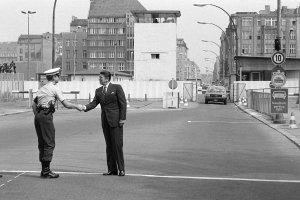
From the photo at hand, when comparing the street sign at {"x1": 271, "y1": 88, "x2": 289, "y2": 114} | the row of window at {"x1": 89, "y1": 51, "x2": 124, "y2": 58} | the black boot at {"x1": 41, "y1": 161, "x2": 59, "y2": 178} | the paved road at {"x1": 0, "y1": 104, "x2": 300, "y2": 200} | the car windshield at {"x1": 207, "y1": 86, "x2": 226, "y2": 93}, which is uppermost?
the row of window at {"x1": 89, "y1": 51, "x2": 124, "y2": 58}

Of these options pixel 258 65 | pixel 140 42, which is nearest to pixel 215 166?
pixel 258 65

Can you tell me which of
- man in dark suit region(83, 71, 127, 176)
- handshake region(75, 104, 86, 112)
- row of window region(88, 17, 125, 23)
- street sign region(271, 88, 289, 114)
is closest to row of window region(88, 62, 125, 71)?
row of window region(88, 17, 125, 23)

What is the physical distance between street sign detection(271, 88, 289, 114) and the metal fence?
97.7ft

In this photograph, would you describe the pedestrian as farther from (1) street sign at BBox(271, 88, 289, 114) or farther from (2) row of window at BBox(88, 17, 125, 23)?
(2) row of window at BBox(88, 17, 125, 23)

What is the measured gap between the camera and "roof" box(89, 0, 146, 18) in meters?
144

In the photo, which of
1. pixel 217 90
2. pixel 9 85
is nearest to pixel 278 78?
pixel 217 90

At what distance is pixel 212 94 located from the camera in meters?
49.9

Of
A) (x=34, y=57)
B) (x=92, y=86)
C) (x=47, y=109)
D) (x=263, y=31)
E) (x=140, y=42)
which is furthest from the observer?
(x=34, y=57)

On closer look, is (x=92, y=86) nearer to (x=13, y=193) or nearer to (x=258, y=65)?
(x=258, y=65)

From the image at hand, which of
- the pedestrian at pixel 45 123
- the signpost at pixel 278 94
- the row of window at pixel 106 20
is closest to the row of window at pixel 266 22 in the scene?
the row of window at pixel 106 20

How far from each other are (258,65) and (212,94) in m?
19.5

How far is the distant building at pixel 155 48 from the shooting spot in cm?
7925

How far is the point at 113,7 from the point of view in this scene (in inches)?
5792

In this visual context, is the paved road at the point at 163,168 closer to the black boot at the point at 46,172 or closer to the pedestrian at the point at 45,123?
the black boot at the point at 46,172
